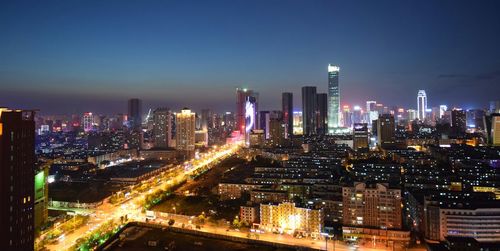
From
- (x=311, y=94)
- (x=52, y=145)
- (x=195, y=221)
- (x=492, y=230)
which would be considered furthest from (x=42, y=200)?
(x=311, y=94)

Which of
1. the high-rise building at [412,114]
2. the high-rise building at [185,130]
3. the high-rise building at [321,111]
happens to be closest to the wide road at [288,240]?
the high-rise building at [185,130]

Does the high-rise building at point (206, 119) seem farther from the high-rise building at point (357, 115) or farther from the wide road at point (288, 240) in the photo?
the wide road at point (288, 240)

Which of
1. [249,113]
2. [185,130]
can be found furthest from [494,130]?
[185,130]

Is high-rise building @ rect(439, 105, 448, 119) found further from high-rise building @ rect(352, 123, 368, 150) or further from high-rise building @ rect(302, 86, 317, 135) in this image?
high-rise building @ rect(352, 123, 368, 150)

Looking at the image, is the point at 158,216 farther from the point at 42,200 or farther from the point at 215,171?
the point at 215,171

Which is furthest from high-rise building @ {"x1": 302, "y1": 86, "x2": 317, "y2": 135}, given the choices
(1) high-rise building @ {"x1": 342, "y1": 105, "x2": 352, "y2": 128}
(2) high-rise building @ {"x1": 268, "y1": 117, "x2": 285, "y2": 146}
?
(1) high-rise building @ {"x1": 342, "y1": 105, "x2": 352, "y2": 128}

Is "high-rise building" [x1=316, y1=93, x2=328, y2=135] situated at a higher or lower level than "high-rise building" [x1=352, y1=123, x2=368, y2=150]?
higher

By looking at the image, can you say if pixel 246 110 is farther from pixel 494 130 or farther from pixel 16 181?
pixel 16 181
